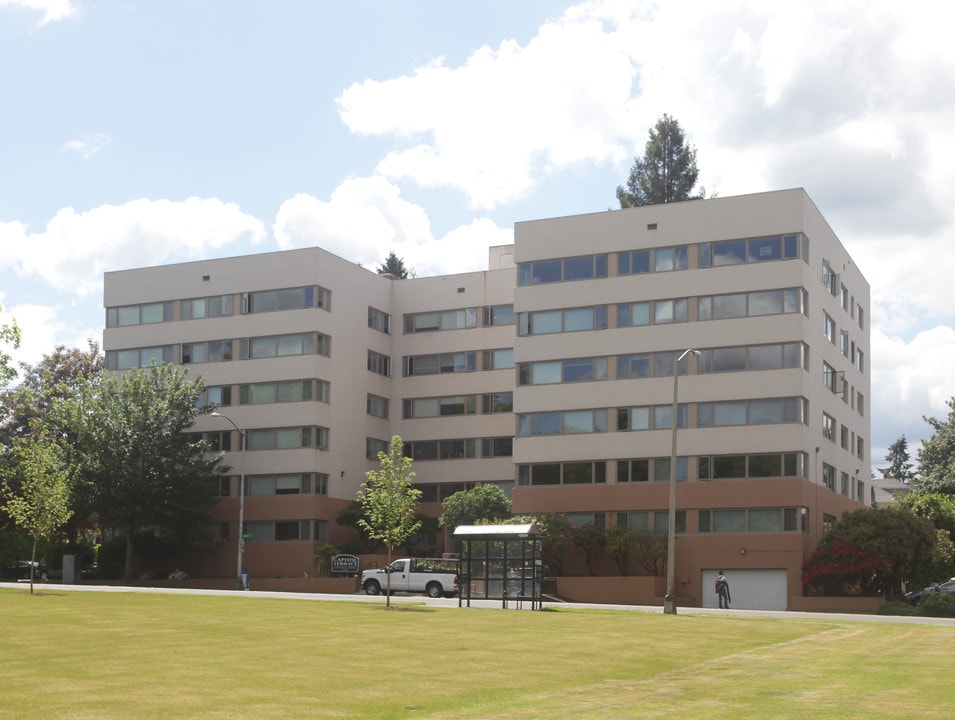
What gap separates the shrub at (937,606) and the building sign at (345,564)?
98.6 ft

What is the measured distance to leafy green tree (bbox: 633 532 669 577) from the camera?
200 feet

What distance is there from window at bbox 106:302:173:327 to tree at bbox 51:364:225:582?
6.03 m

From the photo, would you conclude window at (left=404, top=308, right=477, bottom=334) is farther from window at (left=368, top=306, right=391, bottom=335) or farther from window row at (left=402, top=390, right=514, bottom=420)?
window row at (left=402, top=390, right=514, bottom=420)

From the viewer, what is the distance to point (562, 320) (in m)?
66.8

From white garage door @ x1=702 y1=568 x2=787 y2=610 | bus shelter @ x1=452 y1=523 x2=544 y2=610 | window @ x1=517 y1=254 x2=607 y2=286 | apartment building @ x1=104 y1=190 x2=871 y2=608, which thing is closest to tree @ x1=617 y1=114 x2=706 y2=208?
apartment building @ x1=104 y1=190 x2=871 y2=608

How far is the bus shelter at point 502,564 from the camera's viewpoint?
45125mm

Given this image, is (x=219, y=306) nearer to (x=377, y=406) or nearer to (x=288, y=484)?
(x=377, y=406)

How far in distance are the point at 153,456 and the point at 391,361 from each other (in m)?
16.7

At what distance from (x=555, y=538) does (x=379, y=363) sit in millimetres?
22026

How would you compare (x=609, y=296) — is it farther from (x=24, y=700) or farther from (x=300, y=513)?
(x=24, y=700)

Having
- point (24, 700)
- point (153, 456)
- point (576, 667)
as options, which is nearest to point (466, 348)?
point (153, 456)

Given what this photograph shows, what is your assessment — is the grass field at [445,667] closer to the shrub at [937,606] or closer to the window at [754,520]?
the shrub at [937,606]

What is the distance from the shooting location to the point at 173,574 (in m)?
72.9

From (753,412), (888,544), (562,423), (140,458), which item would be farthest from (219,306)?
(888,544)
